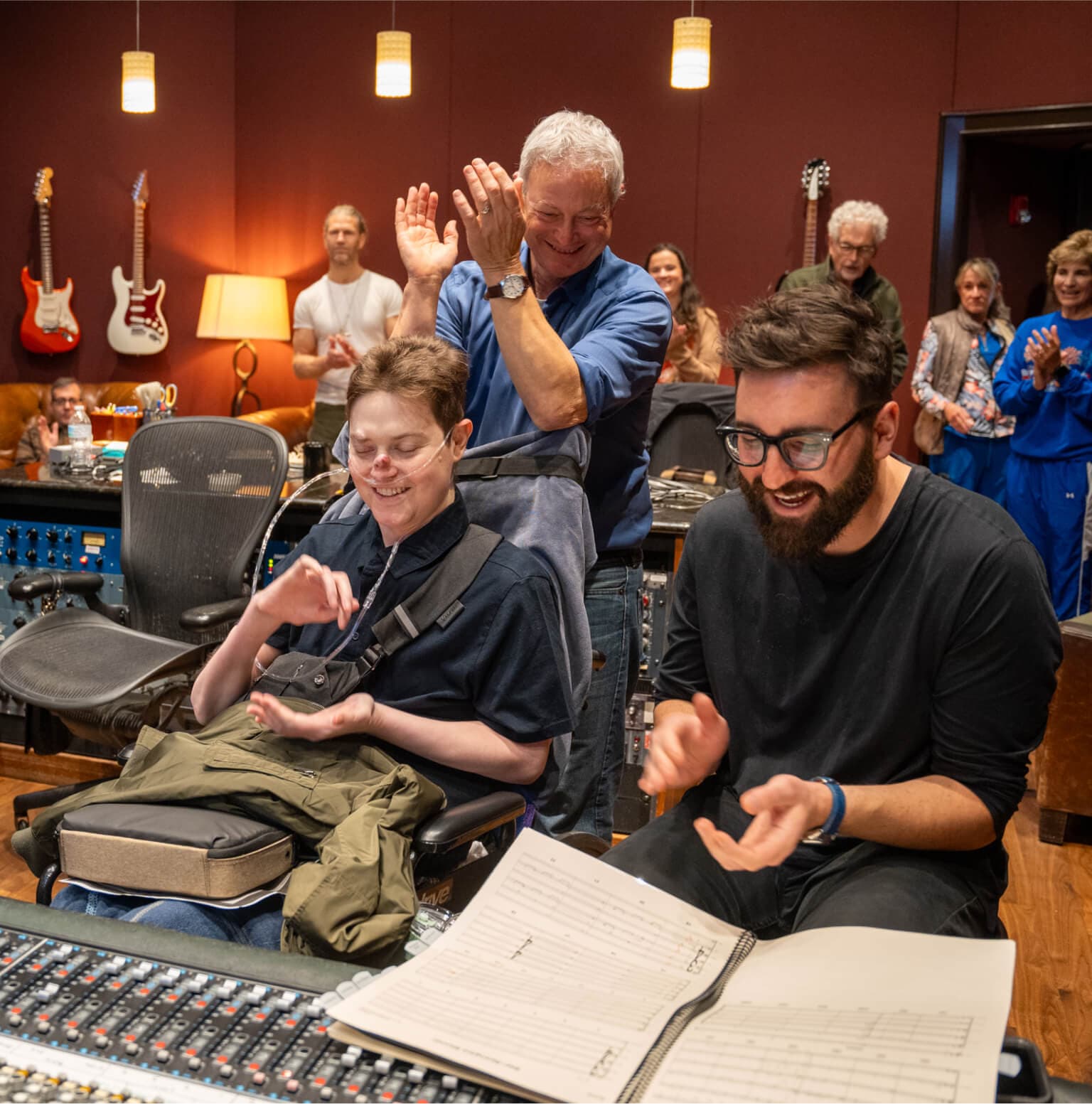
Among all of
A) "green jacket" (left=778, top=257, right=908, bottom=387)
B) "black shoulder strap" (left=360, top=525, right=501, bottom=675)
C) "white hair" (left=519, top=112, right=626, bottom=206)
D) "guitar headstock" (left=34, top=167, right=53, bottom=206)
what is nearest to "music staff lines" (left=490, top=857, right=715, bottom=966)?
"black shoulder strap" (left=360, top=525, right=501, bottom=675)

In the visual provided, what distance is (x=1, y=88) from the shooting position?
6.97 meters

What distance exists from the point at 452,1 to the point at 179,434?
17.1 feet

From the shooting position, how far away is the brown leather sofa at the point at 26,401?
678 cm

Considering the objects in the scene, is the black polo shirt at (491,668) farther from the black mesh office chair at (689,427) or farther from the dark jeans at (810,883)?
the black mesh office chair at (689,427)

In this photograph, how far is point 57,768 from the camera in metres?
3.83

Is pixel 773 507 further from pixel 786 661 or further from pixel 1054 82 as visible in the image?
pixel 1054 82

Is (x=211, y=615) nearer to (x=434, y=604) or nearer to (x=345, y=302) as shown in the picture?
(x=434, y=604)

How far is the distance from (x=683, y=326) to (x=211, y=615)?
3.15 m

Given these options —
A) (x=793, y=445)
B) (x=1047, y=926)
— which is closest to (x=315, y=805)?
(x=793, y=445)

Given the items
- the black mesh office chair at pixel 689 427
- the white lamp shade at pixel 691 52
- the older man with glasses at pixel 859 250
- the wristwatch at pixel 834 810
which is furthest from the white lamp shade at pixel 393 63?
the wristwatch at pixel 834 810

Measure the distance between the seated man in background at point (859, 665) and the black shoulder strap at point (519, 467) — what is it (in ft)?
1.66

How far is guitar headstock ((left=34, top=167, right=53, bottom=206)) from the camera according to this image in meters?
7.07

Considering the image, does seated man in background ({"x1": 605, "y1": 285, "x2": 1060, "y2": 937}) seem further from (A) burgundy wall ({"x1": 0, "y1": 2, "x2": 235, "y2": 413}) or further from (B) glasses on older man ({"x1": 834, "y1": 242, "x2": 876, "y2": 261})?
(A) burgundy wall ({"x1": 0, "y1": 2, "x2": 235, "y2": 413})

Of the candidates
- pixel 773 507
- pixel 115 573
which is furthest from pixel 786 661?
pixel 115 573
